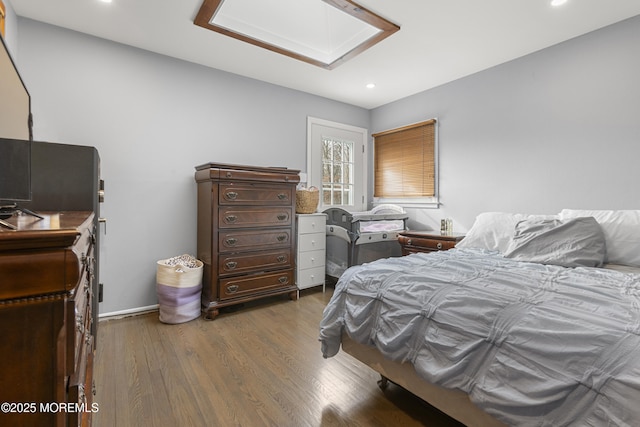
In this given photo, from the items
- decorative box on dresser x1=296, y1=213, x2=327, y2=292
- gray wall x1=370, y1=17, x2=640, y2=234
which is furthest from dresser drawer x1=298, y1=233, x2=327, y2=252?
gray wall x1=370, y1=17, x2=640, y2=234

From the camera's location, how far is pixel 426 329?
129 cm

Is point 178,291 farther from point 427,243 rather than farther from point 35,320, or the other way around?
point 427,243

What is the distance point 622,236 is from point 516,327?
1659 millimetres

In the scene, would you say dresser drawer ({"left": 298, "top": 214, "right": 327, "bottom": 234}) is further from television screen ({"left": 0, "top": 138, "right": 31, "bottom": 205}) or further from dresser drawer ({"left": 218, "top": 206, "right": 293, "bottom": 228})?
television screen ({"left": 0, "top": 138, "right": 31, "bottom": 205})

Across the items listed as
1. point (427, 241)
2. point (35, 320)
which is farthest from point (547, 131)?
point (35, 320)

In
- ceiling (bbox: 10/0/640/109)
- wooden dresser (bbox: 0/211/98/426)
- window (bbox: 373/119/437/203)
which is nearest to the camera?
wooden dresser (bbox: 0/211/98/426)

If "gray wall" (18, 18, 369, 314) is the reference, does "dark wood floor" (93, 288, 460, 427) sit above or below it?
below

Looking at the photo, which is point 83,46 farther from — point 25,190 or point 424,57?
point 424,57

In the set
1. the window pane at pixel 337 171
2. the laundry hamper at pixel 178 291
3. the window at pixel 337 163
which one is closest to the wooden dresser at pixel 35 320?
the laundry hamper at pixel 178 291

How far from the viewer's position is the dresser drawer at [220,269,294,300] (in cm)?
279

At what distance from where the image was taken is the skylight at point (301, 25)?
230 centimetres

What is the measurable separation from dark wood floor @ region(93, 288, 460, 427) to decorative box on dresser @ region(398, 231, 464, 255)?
1.48 meters

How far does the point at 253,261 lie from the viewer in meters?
2.96

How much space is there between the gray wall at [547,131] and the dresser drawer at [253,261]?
1.93 m
